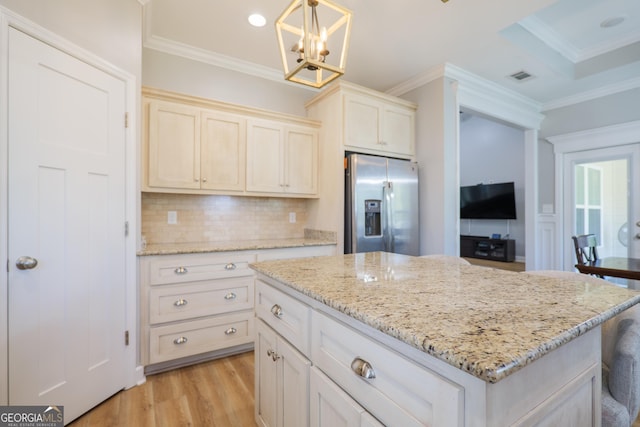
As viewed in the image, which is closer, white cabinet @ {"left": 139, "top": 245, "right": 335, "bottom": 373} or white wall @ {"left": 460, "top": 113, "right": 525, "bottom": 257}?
white cabinet @ {"left": 139, "top": 245, "right": 335, "bottom": 373}

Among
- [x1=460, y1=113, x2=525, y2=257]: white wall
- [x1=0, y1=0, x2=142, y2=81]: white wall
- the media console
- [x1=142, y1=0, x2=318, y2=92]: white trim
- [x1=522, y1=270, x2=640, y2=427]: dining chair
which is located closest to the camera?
[x1=522, y1=270, x2=640, y2=427]: dining chair

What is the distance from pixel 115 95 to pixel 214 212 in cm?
134

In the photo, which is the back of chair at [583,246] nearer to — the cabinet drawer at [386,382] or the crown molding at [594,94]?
the crown molding at [594,94]

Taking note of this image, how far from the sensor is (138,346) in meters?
2.15

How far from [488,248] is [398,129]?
160 inches

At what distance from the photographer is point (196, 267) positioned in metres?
2.37

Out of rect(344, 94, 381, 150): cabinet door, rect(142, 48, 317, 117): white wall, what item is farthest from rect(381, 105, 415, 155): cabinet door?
rect(142, 48, 317, 117): white wall

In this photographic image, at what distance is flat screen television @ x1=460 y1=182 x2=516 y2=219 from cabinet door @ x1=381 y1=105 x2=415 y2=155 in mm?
3620

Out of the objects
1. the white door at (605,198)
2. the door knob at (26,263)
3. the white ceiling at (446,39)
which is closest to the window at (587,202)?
the white door at (605,198)

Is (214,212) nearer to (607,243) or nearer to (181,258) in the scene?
(181,258)

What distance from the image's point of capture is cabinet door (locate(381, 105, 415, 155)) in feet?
10.6

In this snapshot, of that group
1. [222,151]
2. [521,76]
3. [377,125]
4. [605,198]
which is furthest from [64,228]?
[605,198]

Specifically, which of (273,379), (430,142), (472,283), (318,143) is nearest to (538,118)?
(430,142)

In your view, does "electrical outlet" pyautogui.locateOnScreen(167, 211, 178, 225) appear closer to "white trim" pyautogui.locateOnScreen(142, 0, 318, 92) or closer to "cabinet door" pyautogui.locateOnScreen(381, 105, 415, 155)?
"white trim" pyautogui.locateOnScreen(142, 0, 318, 92)
